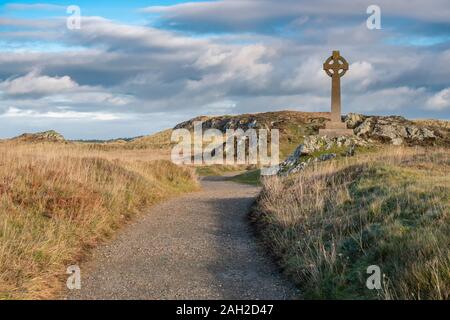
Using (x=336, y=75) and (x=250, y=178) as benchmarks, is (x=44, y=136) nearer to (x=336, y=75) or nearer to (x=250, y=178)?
(x=250, y=178)

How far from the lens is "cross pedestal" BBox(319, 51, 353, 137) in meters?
27.5

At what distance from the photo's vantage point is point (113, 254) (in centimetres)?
913

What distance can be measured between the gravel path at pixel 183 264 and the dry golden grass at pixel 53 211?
17.6 inches

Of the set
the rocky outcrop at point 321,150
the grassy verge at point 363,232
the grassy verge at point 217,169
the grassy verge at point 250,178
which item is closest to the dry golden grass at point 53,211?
the grassy verge at point 363,232

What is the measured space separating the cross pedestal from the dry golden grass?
41.7ft

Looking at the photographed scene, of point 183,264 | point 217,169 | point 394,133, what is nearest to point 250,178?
point 217,169

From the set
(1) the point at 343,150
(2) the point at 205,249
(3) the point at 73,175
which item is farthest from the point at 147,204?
(1) the point at 343,150

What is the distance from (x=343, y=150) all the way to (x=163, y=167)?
28.8 feet

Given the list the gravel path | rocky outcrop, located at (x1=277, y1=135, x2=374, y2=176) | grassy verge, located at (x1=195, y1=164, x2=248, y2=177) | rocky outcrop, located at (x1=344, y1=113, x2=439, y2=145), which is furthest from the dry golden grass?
rocky outcrop, located at (x1=344, y1=113, x2=439, y2=145)

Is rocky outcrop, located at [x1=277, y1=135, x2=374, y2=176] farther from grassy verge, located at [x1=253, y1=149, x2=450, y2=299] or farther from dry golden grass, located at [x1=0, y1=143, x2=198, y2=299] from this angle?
grassy verge, located at [x1=253, y1=149, x2=450, y2=299]

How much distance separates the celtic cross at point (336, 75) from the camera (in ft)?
90.9

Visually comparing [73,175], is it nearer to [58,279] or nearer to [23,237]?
[23,237]

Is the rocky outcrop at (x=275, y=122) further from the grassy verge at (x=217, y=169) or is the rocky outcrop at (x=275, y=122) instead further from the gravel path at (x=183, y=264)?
the gravel path at (x=183, y=264)
